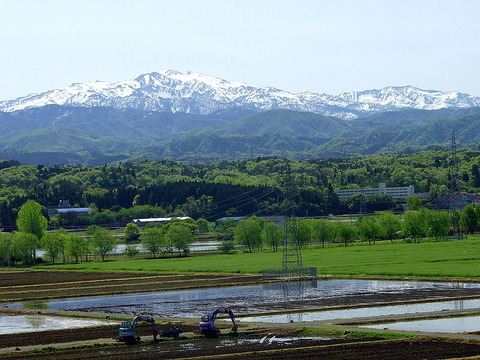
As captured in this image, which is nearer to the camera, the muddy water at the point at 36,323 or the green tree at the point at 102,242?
the muddy water at the point at 36,323

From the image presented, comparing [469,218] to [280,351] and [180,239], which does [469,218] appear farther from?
[280,351]

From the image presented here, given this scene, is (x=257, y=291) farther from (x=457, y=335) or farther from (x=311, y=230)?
(x=311, y=230)

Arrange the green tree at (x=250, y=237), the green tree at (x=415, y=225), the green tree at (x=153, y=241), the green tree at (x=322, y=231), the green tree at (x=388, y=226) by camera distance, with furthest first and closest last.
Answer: the green tree at (x=388, y=226) < the green tree at (x=322, y=231) < the green tree at (x=250, y=237) < the green tree at (x=415, y=225) < the green tree at (x=153, y=241)

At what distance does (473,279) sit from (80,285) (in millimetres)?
40793

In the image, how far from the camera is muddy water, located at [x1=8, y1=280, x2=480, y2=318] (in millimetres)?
62156

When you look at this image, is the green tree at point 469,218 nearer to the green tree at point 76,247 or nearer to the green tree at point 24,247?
the green tree at point 76,247

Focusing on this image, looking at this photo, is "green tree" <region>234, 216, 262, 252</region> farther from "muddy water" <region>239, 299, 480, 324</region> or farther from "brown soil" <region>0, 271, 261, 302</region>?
"muddy water" <region>239, 299, 480, 324</region>

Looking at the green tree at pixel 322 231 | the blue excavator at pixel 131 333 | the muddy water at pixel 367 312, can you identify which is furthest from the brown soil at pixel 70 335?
the green tree at pixel 322 231

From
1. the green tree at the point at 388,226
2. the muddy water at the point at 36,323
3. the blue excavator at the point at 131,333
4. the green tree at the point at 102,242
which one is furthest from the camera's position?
the green tree at the point at 388,226

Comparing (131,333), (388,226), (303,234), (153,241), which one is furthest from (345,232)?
Result: (131,333)

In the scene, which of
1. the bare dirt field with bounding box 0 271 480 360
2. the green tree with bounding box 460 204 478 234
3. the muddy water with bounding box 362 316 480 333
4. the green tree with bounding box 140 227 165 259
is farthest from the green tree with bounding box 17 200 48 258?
the muddy water with bounding box 362 316 480 333

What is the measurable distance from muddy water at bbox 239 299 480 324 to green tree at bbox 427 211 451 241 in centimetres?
9321

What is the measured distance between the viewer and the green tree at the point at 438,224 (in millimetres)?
150000

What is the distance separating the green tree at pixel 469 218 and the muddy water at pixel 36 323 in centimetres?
11816
